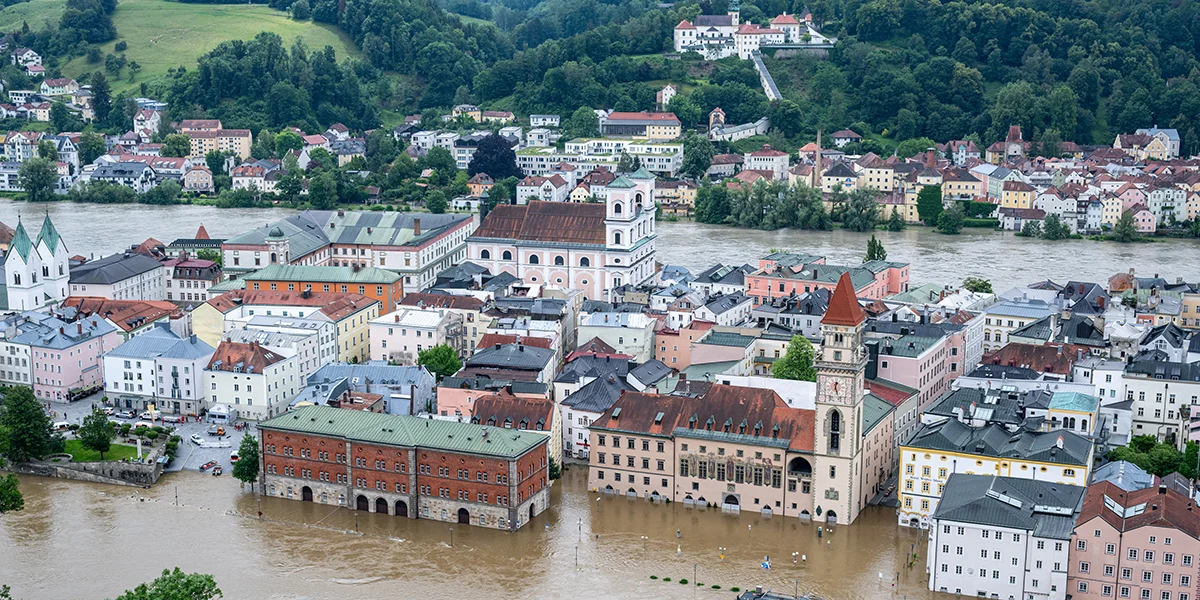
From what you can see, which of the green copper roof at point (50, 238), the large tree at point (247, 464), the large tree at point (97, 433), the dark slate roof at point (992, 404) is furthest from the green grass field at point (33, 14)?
the dark slate roof at point (992, 404)

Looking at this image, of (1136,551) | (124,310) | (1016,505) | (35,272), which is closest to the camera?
(1136,551)

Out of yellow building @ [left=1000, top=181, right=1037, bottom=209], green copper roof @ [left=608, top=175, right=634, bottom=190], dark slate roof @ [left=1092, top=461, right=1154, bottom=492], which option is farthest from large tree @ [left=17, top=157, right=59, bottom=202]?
dark slate roof @ [left=1092, top=461, right=1154, bottom=492]

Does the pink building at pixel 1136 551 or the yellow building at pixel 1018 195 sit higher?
the yellow building at pixel 1018 195

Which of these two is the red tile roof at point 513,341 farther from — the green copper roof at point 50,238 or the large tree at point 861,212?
the large tree at point 861,212

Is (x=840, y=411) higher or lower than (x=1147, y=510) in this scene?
higher

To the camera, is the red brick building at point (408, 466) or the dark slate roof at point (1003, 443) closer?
the dark slate roof at point (1003, 443)

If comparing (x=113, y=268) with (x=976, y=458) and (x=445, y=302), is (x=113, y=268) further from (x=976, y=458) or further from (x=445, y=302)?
(x=976, y=458)

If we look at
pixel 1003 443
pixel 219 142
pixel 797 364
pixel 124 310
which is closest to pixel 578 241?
pixel 797 364
